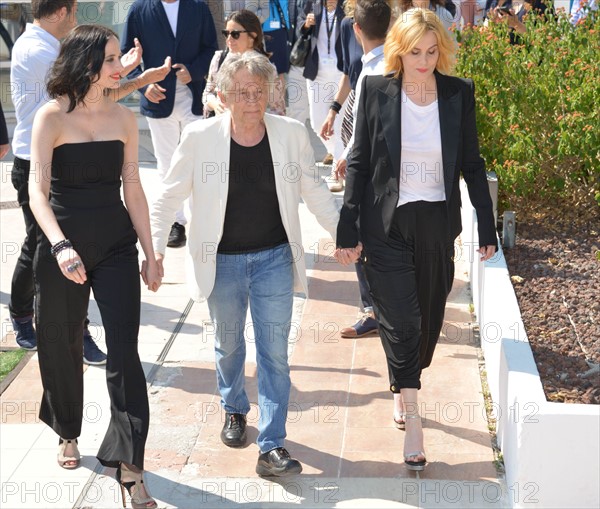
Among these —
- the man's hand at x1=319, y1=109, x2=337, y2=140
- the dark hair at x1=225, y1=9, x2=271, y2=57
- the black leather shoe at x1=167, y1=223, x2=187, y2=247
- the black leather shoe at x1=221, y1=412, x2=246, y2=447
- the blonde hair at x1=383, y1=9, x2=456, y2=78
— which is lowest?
the black leather shoe at x1=167, y1=223, x2=187, y2=247

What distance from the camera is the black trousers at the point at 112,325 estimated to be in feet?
15.6

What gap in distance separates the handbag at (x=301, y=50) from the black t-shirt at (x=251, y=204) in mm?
5010

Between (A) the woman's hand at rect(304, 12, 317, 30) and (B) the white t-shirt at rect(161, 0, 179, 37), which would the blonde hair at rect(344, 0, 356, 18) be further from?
(A) the woman's hand at rect(304, 12, 317, 30)

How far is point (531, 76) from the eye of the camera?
7.56 metres

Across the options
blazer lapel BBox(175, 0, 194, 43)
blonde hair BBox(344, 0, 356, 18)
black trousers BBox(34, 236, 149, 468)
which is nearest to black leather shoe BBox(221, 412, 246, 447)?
black trousers BBox(34, 236, 149, 468)

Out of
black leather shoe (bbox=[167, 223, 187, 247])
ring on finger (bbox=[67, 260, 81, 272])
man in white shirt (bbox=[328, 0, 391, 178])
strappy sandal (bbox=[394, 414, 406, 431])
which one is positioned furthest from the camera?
black leather shoe (bbox=[167, 223, 187, 247])

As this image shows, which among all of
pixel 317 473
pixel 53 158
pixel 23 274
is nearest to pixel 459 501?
pixel 317 473

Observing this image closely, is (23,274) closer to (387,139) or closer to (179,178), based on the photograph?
(179,178)

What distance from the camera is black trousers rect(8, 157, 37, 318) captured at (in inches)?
245

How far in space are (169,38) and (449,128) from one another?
13.5 feet

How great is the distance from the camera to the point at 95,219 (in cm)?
477

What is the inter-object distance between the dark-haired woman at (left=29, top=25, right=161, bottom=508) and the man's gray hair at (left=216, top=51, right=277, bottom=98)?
0.47 meters

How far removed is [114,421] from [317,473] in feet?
3.26

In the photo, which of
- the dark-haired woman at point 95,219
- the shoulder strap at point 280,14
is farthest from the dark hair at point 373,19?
the shoulder strap at point 280,14
